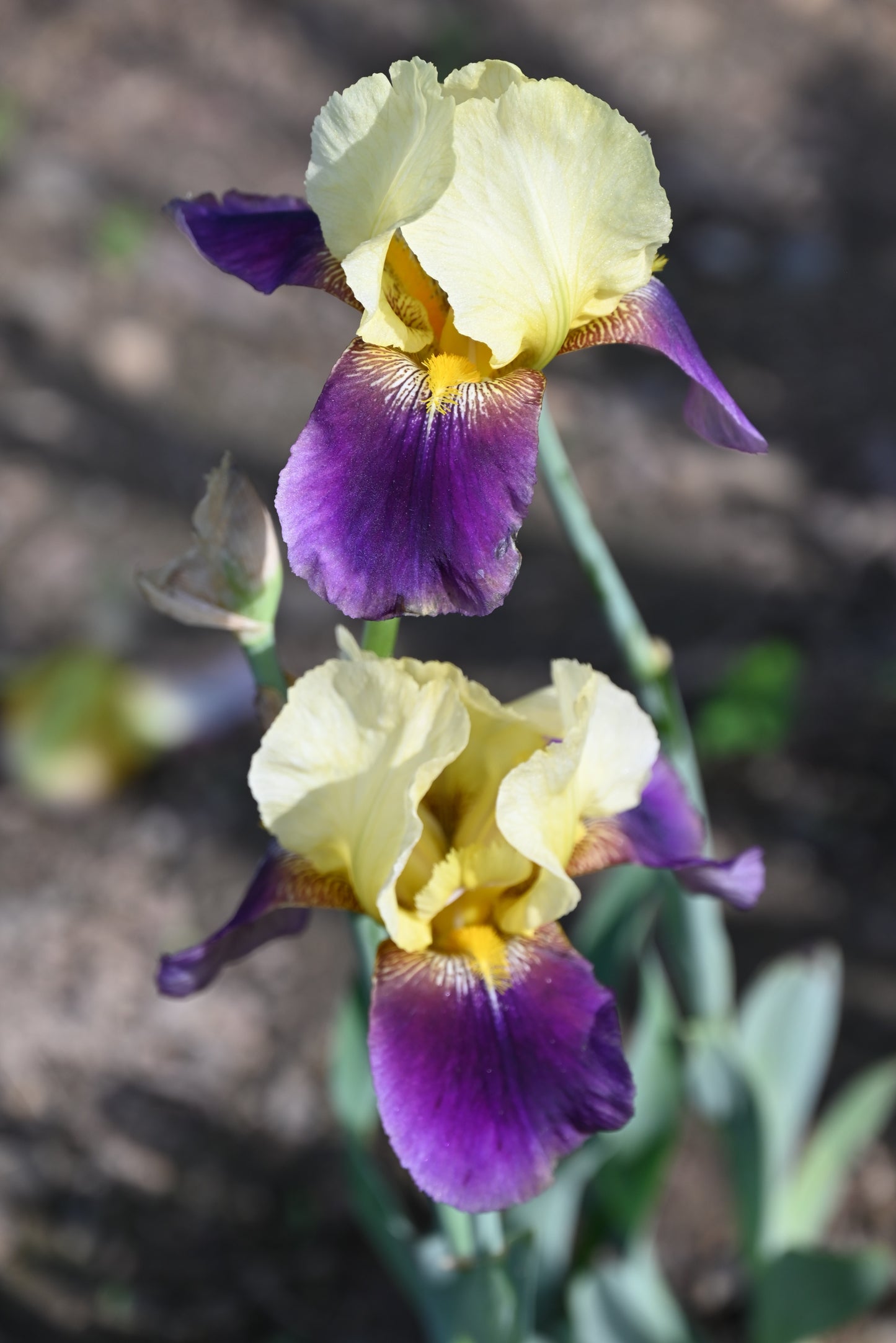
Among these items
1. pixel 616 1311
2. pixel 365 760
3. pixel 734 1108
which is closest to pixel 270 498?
pixel 734 1108

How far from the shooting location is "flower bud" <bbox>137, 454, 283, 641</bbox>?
1095mm

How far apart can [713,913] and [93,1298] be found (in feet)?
4.71

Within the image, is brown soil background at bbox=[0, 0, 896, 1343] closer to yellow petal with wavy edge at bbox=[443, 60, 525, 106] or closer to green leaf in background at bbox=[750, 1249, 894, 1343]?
green leaf in background at bbox=[750, 1249, 894, 1343]

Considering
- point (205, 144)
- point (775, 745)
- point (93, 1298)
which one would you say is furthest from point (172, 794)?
point (205, 144)

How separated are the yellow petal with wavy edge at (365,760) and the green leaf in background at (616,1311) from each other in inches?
38.6

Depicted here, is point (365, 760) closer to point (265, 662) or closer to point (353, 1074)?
point (265, 662)

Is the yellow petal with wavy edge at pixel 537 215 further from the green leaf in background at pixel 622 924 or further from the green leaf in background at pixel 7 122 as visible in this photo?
the green leaf in background at pixel 7 122

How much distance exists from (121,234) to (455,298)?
449 centimetres

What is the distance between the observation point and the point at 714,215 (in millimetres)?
5141

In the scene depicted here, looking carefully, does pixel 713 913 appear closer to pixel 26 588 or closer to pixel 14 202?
pixel 26 588

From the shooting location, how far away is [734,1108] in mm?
1863

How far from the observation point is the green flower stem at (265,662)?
1151 mm

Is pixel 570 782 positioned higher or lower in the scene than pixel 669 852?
higher

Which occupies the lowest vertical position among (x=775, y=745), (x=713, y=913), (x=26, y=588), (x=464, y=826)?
(x=26, y=588)
